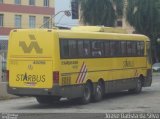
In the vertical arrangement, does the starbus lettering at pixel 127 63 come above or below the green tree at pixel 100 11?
below

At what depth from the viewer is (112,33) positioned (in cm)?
2686

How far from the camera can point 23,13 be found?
286 ft

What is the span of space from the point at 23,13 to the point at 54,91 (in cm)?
6680

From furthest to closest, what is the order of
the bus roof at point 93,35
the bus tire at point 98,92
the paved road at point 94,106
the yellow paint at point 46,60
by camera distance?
the bus tire at point 98,92
the bus roof at point 93,35
the yellow paint at point 46,60
the paved road at point 94,106

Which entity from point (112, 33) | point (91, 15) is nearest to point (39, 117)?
point (112, 33)

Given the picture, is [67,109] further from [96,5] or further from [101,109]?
[96,5]

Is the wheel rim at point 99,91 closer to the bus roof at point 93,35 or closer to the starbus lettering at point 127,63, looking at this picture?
the bus roof at point 93,35

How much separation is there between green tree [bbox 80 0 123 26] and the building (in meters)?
22.2

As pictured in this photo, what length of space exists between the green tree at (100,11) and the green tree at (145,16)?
6.49 feet

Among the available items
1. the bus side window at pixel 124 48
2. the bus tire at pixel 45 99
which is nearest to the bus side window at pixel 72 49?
the bus tire at pixel 45 99

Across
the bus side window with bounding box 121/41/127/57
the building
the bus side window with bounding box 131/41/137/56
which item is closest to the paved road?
the bus side window with bounding box 121/41/127/57

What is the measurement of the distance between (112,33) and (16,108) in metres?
7.06

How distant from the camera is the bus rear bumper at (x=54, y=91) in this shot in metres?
21.5

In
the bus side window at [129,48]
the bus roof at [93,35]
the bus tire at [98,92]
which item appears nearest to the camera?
the bus roof at [93,35]
